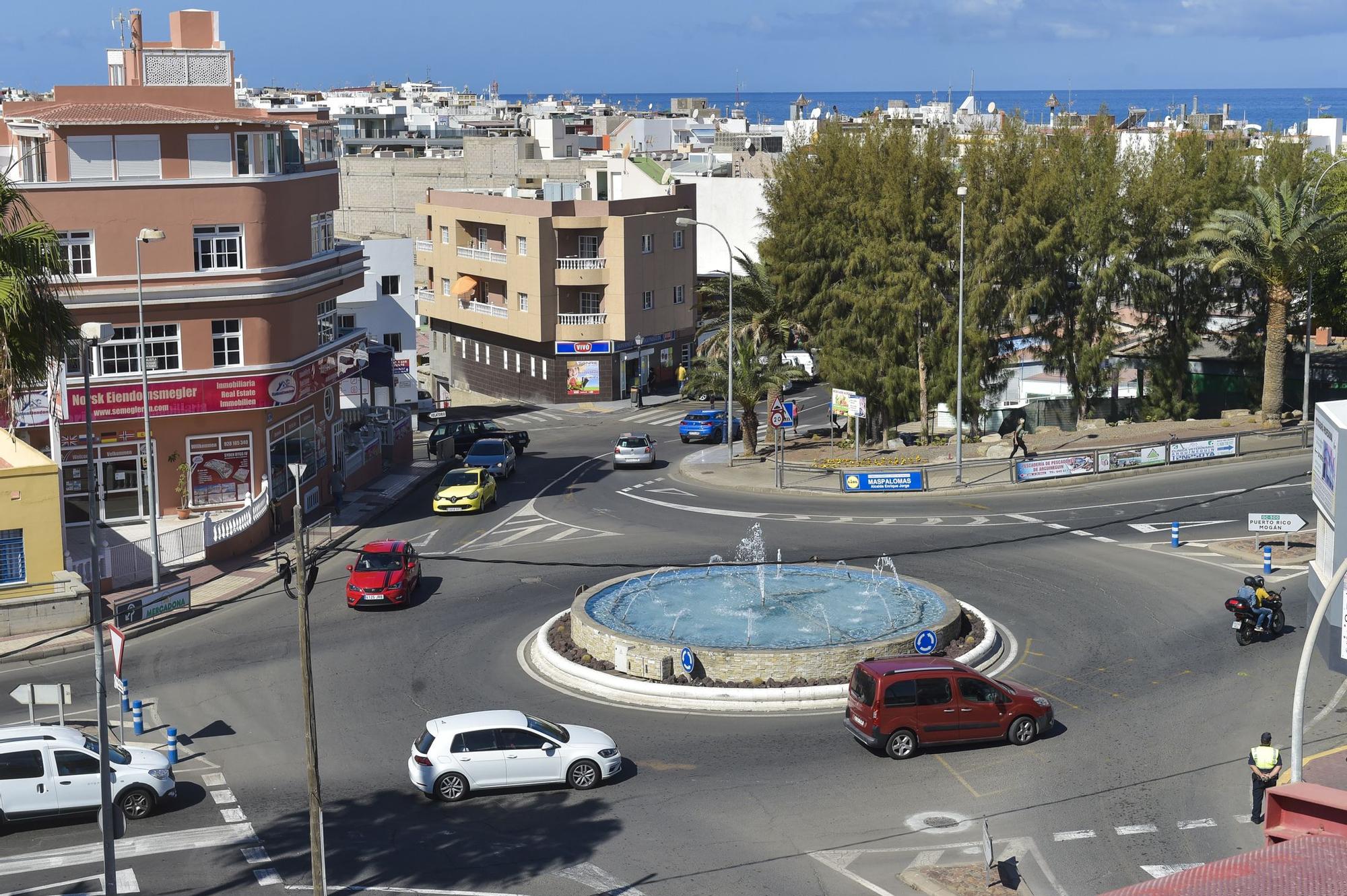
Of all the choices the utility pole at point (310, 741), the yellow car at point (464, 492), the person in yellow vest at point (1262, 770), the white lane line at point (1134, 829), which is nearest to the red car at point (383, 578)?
the yellow car at point (464, 492)

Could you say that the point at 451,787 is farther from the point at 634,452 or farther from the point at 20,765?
the point at 634,452

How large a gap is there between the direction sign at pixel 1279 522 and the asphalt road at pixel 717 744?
1.29m

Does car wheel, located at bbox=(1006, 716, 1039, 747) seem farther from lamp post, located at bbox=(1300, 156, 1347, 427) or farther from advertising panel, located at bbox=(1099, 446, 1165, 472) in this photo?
lamp post, located at bbox=(1300, 156, 1347, 427)

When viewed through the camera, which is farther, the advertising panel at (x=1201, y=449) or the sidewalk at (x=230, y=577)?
the advertising panel at (x=1201, y=449)

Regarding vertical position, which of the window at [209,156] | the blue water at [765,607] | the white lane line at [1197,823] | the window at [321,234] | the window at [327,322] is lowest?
the white lane line at [1197,823]

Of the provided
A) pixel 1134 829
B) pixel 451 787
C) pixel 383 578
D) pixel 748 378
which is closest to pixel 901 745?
pixel 1134 829

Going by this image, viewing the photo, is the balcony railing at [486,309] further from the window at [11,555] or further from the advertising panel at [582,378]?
the window at [11,555]

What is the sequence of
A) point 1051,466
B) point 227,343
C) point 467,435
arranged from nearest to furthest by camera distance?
1. point 227,343
2. point 1051,466
3. point 467,435

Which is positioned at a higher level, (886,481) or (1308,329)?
(1308,329)

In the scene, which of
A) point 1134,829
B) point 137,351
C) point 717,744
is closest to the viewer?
point 1134,829

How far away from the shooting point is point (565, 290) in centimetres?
7881

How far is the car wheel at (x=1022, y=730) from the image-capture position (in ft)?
85.8

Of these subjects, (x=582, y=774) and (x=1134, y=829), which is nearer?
(x=1134, y=829)

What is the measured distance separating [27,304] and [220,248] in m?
12.4
